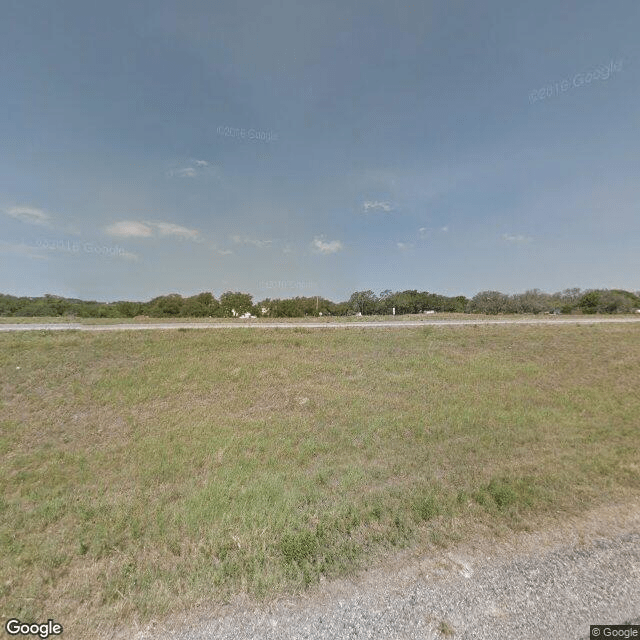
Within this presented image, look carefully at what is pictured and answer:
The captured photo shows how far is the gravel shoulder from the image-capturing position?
2.76 m

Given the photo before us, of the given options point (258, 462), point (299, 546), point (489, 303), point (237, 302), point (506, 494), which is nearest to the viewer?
point (299, 546)

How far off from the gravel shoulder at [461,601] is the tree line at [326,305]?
160ft

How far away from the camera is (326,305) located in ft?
320

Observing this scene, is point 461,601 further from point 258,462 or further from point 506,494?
point 258,462

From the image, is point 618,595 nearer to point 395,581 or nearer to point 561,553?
point 561,553

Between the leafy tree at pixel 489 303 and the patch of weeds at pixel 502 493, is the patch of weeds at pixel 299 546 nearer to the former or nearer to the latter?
the patch of weeds at pixel 502 493

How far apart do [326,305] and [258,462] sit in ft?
301

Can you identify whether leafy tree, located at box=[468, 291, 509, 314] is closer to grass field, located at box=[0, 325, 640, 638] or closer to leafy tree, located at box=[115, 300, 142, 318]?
grass field, located at box=[0, 325, 640, 638]

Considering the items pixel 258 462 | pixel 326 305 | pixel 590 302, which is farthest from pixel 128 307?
pixel 590 302

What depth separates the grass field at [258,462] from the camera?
3596 mm

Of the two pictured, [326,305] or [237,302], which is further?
[326,305]

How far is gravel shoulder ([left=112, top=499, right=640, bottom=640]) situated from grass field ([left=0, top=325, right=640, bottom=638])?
277 millimetres

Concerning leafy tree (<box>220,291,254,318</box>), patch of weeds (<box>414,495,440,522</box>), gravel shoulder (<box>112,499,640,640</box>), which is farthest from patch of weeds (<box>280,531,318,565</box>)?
leafy tree (<box>220,291,254,318</box>)

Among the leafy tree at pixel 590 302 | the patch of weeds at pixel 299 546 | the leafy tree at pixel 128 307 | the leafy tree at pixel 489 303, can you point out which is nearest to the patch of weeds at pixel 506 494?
the patch of weeds at pixel 299 546
